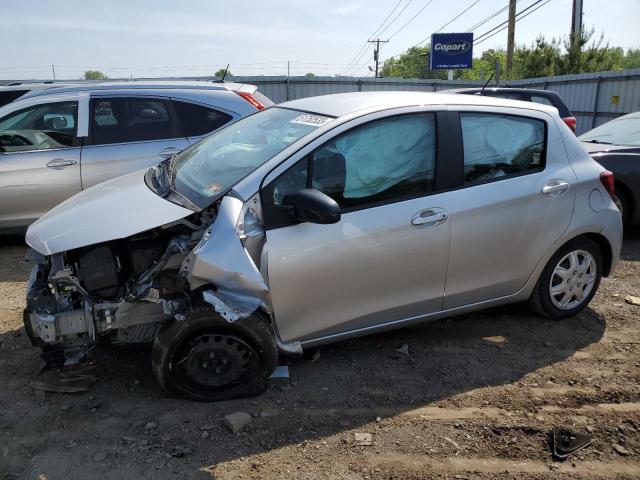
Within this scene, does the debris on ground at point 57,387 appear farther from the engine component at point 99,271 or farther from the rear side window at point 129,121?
the rear side window at point 129,121

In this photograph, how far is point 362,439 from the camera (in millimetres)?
2928

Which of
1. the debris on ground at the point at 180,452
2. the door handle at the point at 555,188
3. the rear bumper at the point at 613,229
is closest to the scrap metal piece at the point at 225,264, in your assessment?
the debris on ground at the point at 180,452

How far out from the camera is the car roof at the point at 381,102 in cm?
348

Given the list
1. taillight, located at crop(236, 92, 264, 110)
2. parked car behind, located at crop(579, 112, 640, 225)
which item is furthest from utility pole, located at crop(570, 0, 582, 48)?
taillight, located at crop(236, 92, 264, 110)

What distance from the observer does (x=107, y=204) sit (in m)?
3.41

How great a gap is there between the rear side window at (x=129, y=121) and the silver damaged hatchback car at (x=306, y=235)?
2340mm

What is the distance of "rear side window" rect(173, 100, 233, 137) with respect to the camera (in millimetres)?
6184

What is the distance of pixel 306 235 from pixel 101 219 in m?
1.20

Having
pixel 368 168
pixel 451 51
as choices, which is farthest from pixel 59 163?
pixel 451 51

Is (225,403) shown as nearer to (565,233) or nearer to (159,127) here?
(565,233)

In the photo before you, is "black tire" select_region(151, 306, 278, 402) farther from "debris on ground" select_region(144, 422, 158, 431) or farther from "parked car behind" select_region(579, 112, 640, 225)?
"parked car behind" select_region(579, 112, 640, 225)

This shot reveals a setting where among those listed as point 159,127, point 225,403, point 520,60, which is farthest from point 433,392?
point 520,60

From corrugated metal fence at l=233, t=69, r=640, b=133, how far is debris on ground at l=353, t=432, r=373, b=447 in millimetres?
13627

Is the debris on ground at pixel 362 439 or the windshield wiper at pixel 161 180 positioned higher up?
the windshield wiper at pixel 161 180
